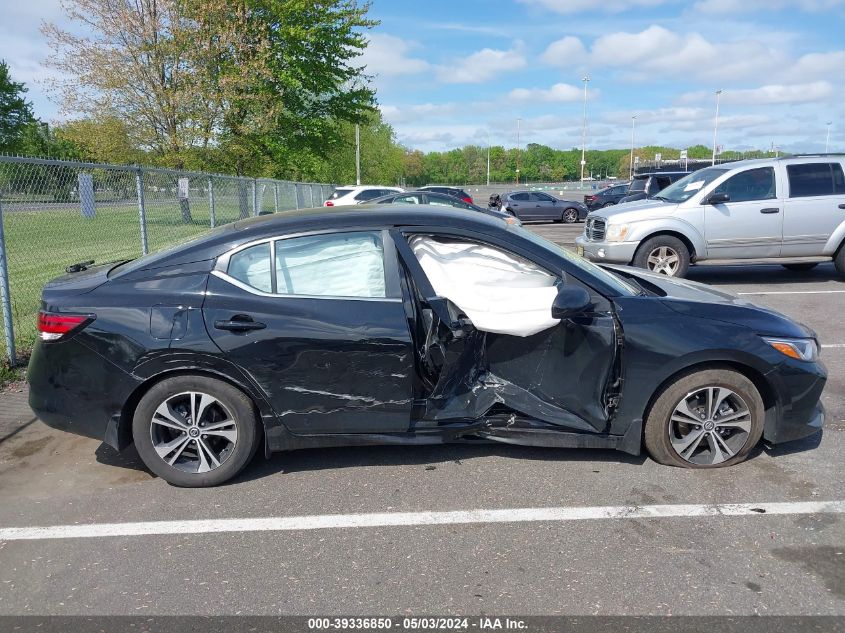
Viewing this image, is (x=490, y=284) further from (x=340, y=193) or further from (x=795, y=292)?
(x=340, y=193)

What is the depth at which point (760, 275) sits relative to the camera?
1106cm

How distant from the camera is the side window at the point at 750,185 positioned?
9617 millimetres

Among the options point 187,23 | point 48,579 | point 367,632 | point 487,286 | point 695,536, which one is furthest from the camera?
point 187,23

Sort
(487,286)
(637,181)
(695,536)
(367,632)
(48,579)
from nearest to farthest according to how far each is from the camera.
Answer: (367,632), (48,579), (695,536), (487,286), (637,181)

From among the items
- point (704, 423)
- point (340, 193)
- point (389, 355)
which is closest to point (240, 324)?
point (389, 355)

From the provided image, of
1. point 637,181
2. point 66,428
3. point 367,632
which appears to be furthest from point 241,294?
point 637,181

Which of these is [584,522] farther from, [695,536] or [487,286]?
[487,286]

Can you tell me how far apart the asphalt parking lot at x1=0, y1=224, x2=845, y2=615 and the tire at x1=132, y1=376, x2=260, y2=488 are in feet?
0.43

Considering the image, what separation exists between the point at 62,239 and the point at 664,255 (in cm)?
833

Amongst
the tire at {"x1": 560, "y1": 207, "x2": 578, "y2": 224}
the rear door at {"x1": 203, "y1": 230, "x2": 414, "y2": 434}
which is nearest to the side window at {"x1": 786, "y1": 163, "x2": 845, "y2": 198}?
the rear door at {"x1": 203, "y1": 230, "x2": 414, "y2": 434}

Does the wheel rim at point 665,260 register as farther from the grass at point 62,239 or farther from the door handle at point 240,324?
the door handle at point 240,324

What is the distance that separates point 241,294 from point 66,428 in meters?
1.29

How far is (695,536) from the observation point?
317 cm

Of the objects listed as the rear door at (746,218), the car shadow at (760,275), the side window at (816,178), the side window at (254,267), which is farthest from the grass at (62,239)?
the side window at (816,178)
